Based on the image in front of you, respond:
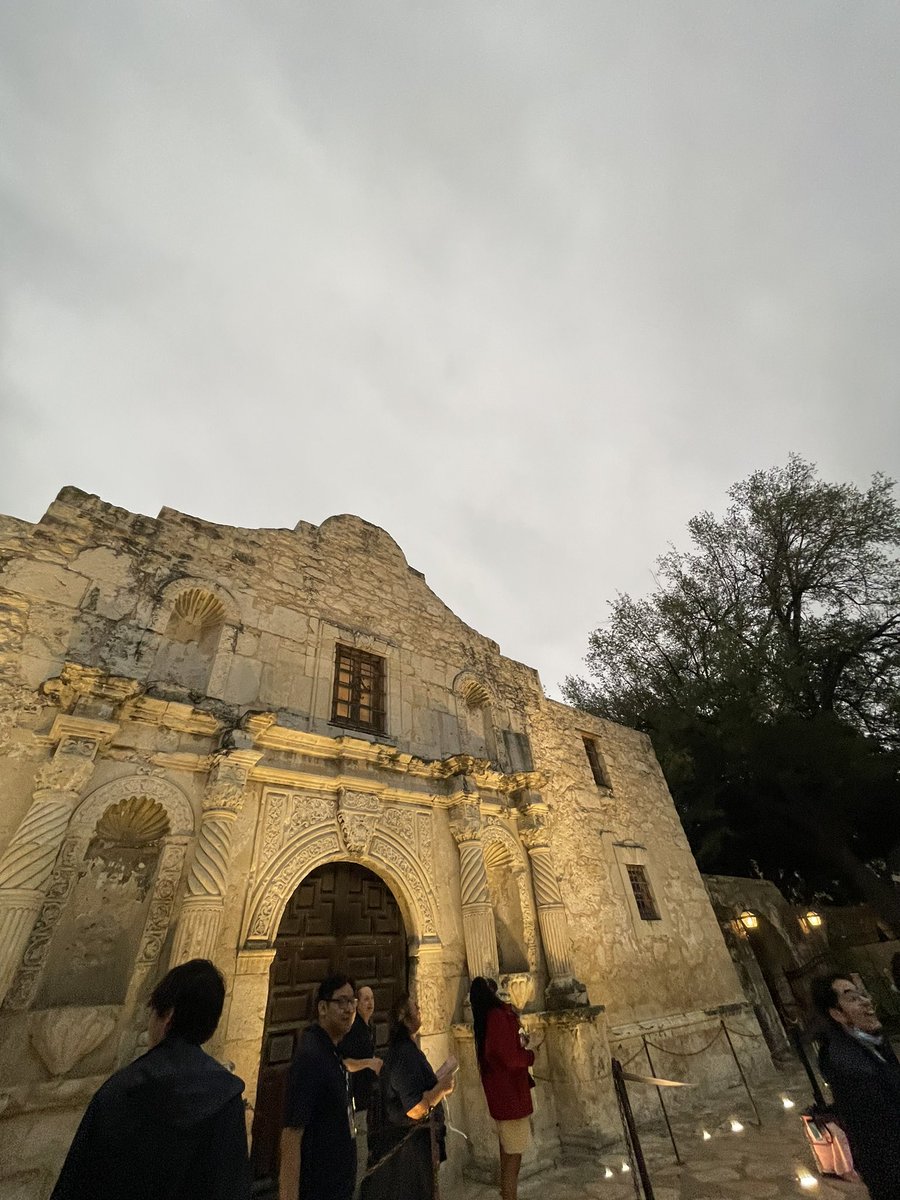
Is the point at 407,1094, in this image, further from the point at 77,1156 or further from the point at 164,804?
the point at 164,804

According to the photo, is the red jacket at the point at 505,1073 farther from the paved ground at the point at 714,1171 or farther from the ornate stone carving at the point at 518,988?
the ornate stone carving at the point at 518,988

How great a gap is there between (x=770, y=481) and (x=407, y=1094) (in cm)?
1857

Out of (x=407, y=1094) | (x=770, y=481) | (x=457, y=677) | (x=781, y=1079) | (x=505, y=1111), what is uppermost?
(x=770, y=481)

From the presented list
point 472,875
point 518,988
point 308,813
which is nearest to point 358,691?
point 308,813

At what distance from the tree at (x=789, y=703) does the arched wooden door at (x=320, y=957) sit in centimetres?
908

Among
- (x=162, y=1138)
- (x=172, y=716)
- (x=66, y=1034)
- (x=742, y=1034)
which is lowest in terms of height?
(x=742, y=1034)

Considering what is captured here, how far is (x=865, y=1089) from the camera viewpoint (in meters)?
2.39

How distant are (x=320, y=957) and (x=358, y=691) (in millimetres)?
3079

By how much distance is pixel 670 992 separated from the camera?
7.90 meters

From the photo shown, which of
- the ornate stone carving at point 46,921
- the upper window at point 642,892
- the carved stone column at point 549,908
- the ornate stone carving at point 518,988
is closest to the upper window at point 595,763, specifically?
the upper window at point 642,892

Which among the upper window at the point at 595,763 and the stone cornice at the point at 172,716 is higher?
the upper window at the point at 595,763

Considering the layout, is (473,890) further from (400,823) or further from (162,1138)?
(162,1138)

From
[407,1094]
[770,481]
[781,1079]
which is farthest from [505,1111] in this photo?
[770,481]

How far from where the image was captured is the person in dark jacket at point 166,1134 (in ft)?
4.65
